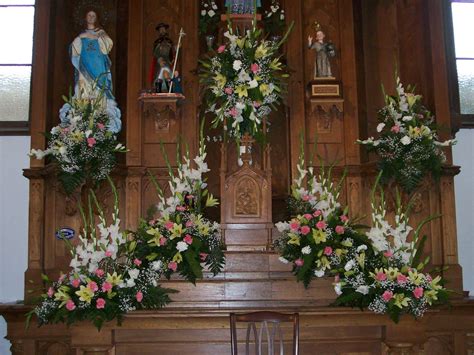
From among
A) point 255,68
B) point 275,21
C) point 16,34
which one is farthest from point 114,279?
point 16,34

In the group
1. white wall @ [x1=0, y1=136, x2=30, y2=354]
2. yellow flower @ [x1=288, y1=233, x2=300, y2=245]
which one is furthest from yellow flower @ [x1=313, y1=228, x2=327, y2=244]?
white wall @ [x1=0, y1=136, x2=30, y2=354]

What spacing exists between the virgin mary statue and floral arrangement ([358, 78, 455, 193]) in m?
2.83

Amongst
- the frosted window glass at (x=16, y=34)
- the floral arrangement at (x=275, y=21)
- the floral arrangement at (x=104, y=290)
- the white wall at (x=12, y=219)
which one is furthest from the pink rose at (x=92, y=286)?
the frosted window glass at (x=16, y=34)

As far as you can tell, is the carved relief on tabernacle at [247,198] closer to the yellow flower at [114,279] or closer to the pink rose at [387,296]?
the yellow flower at [114,279]

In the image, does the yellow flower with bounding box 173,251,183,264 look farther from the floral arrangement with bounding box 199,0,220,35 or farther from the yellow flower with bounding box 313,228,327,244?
the floral arrangement with bounding box 199,0,220,35

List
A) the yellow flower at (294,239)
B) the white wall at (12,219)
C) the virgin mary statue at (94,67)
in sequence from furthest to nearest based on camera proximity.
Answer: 1. the white wall at (12,219)
2. the virgin mary statue at (94,67)
3. the yellow flower at (294,239)

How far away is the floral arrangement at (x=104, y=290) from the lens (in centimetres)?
488

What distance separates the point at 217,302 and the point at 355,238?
1.34 metres

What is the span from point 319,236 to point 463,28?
4609 millimetres

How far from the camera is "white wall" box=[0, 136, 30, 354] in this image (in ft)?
25.6

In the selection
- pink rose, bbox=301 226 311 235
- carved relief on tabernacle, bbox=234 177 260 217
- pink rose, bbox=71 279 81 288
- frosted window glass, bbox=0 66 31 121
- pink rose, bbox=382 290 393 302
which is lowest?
pink rose, bbox=382 290 393 302

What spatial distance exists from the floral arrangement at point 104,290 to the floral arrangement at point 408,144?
2796 mm

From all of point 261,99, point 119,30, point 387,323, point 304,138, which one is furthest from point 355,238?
point 119,30

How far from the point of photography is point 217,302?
19.7ft
